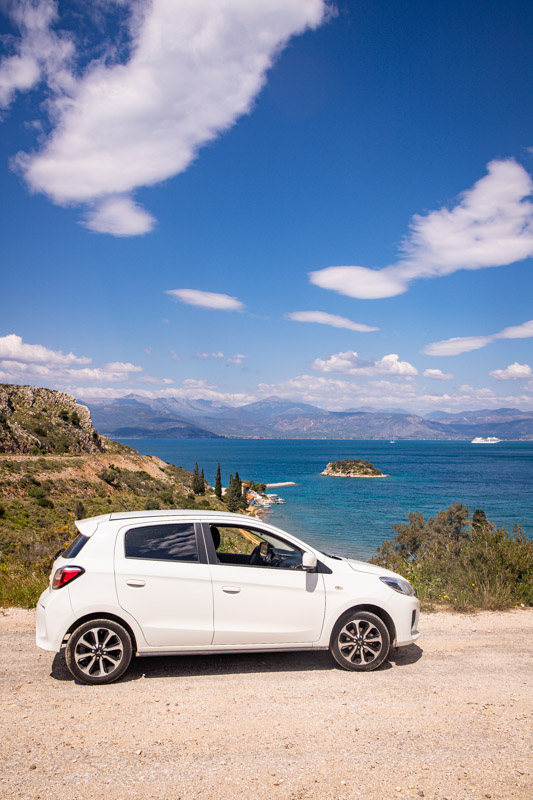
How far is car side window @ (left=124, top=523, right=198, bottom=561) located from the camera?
5.64 metres

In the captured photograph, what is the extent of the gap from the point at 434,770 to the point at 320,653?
282 centimetres

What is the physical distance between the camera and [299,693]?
5.19m

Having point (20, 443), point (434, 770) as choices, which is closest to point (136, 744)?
point (434, 770)

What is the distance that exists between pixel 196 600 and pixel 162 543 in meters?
0.76

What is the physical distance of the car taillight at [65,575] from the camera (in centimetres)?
537

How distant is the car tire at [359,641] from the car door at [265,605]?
11.8 inches

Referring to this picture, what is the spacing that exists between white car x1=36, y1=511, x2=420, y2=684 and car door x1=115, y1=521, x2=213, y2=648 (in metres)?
0.01

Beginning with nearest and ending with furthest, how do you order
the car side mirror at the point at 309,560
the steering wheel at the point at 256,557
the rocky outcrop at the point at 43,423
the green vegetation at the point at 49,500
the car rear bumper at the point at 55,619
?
1. the car rear bumper at the point at 55,619
2. the car side mirror at the point at 309,560
3. the steering wheel at the point at 256,557
4. the green vegetation at the point at 49,500
5. the rocky outcrop at the point at 43,423

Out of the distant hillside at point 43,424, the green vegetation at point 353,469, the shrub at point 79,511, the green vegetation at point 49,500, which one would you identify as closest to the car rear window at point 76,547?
the green vegetation at point 49,500

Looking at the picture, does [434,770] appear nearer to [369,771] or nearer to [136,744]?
[369,771]

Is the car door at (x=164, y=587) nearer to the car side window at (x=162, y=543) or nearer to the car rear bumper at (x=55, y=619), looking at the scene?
the car side window at (x=162, y=543)

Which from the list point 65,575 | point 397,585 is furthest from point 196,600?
point 397,585

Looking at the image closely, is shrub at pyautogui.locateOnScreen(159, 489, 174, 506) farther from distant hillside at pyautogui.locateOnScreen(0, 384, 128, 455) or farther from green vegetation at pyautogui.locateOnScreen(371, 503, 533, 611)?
green vegetation at pyautogui.locateOnScreen(371, 503, 533, 611)

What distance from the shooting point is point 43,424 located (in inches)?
2945
